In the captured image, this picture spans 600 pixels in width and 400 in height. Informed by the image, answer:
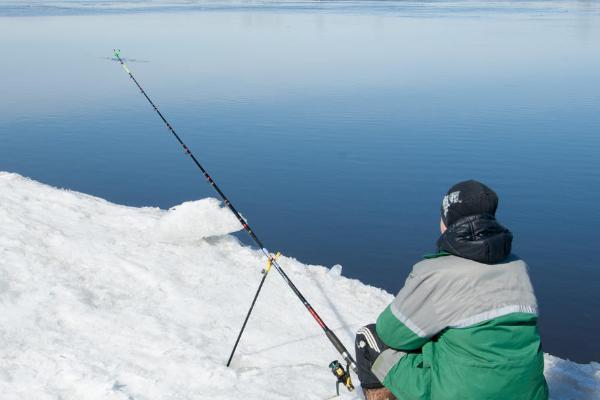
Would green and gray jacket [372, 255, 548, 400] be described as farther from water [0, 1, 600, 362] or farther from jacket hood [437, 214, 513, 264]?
water [0, 1, 600, 362]

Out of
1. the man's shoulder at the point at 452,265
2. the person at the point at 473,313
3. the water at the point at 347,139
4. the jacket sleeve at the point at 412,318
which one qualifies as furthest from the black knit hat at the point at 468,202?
the water at the point at 347,139

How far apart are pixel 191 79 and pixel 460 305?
2406 centimetres

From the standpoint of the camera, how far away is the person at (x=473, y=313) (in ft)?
10.3

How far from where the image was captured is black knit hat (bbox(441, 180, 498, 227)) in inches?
129

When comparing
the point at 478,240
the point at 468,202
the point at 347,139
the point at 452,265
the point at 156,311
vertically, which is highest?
the point at 347,139

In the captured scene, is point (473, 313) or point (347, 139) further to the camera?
point (347, 139)

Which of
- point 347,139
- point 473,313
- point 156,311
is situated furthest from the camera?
point 347,139

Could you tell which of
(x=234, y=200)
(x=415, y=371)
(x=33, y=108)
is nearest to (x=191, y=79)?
(x=33, y=108)

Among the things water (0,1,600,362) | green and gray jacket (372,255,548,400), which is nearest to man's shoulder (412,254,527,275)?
green and gray jacket (372,255,548,400)

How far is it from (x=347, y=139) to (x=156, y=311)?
12545 mm

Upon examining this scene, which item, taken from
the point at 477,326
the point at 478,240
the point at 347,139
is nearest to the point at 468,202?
the point at 478,240

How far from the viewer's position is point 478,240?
316 cm

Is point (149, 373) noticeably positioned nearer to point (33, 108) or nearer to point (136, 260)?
point (136, 260)

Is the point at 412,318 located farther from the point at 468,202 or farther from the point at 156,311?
the point at 156,311
